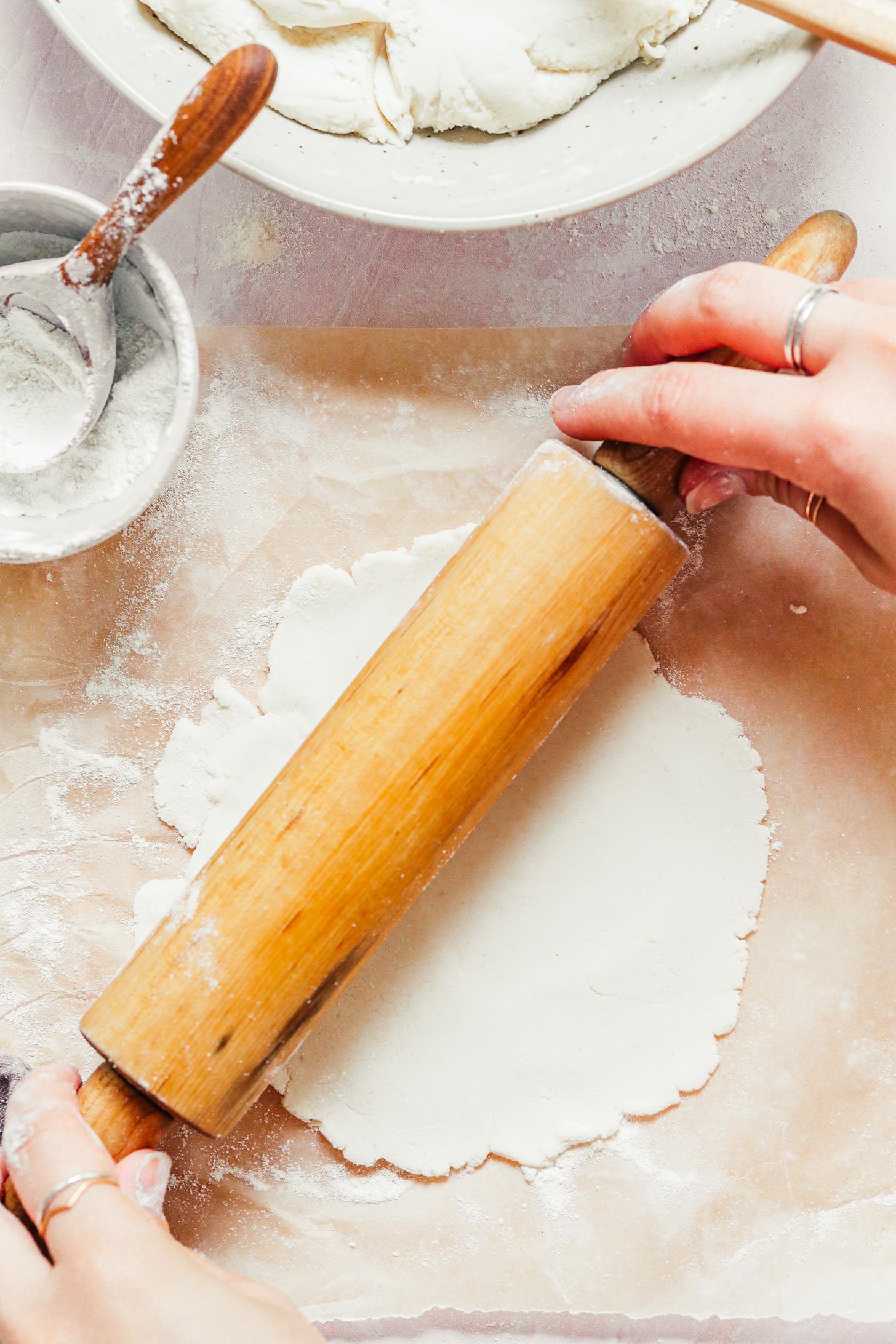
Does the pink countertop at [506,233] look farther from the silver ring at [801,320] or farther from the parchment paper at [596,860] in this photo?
the silver ring at [801,320]

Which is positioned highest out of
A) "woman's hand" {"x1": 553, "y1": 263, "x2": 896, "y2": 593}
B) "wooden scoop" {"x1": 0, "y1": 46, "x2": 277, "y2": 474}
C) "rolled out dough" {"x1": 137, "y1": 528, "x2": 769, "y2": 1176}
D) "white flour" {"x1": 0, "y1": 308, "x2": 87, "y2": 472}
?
"woman's hand" {"x1": 553, "y1": 263, "x2": 896, "y2": 593}

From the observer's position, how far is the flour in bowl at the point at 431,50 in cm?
100

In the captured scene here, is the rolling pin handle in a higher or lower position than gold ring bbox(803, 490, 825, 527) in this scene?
lower

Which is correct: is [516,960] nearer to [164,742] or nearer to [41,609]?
[164,742]

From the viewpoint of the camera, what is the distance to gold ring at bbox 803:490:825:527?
1.04 metres

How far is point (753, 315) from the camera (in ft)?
3.11

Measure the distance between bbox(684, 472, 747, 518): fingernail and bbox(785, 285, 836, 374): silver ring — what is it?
0.14 m

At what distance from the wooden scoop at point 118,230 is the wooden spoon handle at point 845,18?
489mm

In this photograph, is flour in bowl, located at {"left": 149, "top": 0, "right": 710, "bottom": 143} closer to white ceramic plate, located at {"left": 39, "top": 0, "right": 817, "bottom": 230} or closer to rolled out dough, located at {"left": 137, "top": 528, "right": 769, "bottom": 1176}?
white ceramic plate, located at {"left": 39, "top": 0, "right": 817, "bottom": 230}

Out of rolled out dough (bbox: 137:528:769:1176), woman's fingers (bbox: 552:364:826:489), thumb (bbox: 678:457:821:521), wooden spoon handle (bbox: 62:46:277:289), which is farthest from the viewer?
rolled out dough (bbox: 137:528:769:1176)

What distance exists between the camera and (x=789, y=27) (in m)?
0.96

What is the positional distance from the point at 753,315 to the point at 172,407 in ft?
1.94

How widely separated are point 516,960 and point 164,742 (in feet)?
1.61

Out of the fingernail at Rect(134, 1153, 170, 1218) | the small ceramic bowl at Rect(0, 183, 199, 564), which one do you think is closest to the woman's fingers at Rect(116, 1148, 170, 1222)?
the fingernail at Rect(134, 1153, 170, 1218)
